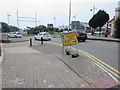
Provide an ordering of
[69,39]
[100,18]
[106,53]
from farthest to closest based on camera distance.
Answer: [100,18], [106,53], [69,39]

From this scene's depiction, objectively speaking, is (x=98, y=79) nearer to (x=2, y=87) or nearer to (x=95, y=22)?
(x=2, y=87)

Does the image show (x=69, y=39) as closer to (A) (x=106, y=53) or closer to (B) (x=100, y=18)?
(A) (x=106, y=53)

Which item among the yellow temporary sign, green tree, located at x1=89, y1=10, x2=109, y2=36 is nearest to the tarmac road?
the yellow temporary sign

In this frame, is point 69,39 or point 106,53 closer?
point 69,39

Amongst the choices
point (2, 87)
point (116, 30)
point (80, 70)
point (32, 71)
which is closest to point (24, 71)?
point (32, 71)

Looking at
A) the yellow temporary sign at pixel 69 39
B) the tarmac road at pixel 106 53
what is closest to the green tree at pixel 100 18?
the tarmac road at pixel 106 53

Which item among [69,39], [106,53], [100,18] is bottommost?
[106,53]

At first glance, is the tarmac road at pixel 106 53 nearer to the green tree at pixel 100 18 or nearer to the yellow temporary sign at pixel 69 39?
the yellow temporary sign at pixel 69 39

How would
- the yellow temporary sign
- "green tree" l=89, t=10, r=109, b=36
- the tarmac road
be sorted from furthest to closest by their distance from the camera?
"green tree" l=89, t=10, r=109, b=36 → the yellow temporary sign → the tarmac road

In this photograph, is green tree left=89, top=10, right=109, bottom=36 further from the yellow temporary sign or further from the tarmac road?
the yellow temporary sign

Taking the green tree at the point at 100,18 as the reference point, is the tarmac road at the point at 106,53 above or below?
below

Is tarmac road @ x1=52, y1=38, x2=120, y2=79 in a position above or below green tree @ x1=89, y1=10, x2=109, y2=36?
below

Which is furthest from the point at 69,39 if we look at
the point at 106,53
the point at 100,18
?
the point at 100,18

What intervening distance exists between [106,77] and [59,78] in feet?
5.86
